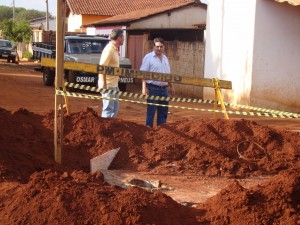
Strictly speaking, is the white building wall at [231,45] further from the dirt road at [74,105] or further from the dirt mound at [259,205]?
the dirt mound at [259,205]

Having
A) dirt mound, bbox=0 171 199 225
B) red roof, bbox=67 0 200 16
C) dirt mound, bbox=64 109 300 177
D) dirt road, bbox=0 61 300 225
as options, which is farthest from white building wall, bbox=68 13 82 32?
dirt mound, bbox=0 171 199 225

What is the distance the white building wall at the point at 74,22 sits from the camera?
151ft

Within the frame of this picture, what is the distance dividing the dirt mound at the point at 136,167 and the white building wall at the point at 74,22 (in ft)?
123

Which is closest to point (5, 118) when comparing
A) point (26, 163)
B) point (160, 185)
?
point (26, 163)

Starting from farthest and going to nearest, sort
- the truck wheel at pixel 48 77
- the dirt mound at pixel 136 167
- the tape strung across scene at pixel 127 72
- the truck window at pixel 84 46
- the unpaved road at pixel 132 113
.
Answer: the truck wheel at pixel 48 77, the truck window at pixel 84 46, the tape strung across scene at pixel 127 72, the unpaved road at pixel 132 113, the dirt mound at pixel 136 167

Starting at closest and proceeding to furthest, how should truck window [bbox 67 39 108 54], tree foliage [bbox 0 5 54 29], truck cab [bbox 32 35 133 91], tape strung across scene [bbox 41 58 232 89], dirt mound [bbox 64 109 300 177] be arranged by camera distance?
dirt mound [bbox 64 109 300 177], tape strung across scene [bbox 41 58 232 89], truck cab [bbox 32 35 133 91], truck window [bbox 67 39 108 54], tree foliage [bbox 0 5 54 29]

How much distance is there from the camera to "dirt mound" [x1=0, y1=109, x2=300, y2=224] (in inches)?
200

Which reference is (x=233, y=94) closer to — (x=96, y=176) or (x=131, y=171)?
(x=131, y=171)

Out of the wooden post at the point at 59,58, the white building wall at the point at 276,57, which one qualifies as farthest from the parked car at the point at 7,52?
the wooden post at the point at 59,58

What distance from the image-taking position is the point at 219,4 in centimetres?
1808

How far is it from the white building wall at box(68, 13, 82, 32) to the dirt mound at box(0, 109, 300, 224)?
37.5 meters

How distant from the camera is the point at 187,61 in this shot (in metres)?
20.9

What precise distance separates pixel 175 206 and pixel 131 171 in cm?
287

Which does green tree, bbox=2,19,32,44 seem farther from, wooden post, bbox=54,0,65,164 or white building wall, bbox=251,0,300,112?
wooden post, bbox=54,0,65,164
